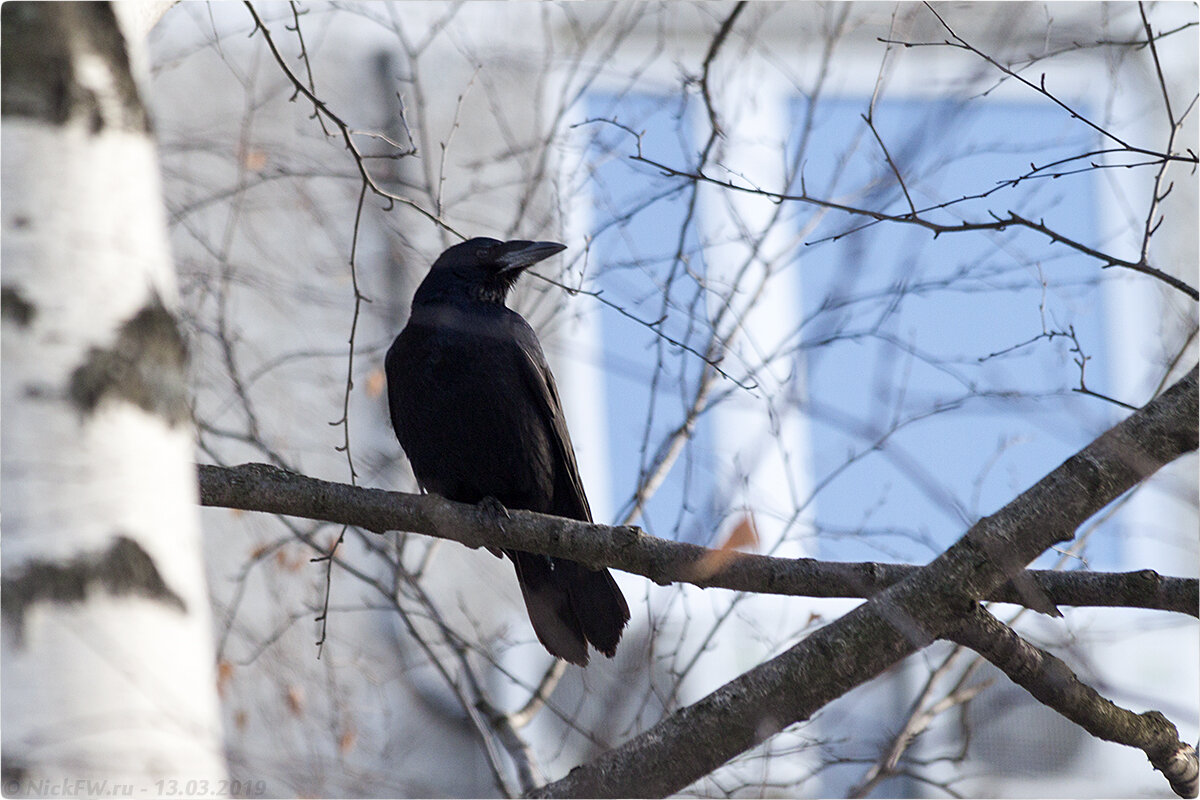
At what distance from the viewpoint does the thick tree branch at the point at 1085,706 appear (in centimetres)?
271

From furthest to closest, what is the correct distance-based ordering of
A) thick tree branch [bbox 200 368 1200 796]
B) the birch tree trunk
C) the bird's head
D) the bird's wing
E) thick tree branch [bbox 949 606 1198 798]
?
the bird's head, the bird's wing, thick tree branch [bbox 949 606 1198 798], thick tree branch [bbox 200 368 1200 796], the birch tree trunk

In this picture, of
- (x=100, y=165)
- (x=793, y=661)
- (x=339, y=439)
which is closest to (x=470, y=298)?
(x=793, y=661)

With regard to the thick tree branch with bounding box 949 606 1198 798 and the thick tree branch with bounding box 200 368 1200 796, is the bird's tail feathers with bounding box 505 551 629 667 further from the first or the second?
the thick tree branch with bounding box 949 606 1198 798

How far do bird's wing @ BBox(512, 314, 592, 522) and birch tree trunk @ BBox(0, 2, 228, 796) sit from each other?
2585 millimetres

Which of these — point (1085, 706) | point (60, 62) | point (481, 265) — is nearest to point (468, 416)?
point (481, 265)

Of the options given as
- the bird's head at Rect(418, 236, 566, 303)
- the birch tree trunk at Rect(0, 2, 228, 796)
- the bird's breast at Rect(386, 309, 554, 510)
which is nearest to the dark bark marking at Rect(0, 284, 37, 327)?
the birch tree trunk at Rect(0, 2, 228, 796)

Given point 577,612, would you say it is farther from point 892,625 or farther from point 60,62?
point 60,62

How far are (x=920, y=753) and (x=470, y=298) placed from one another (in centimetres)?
258

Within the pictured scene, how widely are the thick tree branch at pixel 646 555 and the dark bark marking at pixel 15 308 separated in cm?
157

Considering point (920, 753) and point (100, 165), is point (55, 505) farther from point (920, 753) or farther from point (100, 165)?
point (920, 753)

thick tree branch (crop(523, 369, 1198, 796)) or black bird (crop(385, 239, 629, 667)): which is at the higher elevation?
black bird (crop(385, 239, 629, 667))

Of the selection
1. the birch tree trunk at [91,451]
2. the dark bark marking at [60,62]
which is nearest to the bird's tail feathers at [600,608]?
the birch tree trunk at [91,451]

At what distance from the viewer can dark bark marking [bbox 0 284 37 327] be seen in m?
1.40

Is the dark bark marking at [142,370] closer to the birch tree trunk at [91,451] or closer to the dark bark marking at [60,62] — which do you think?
the birch tree trunk at [91,451]
